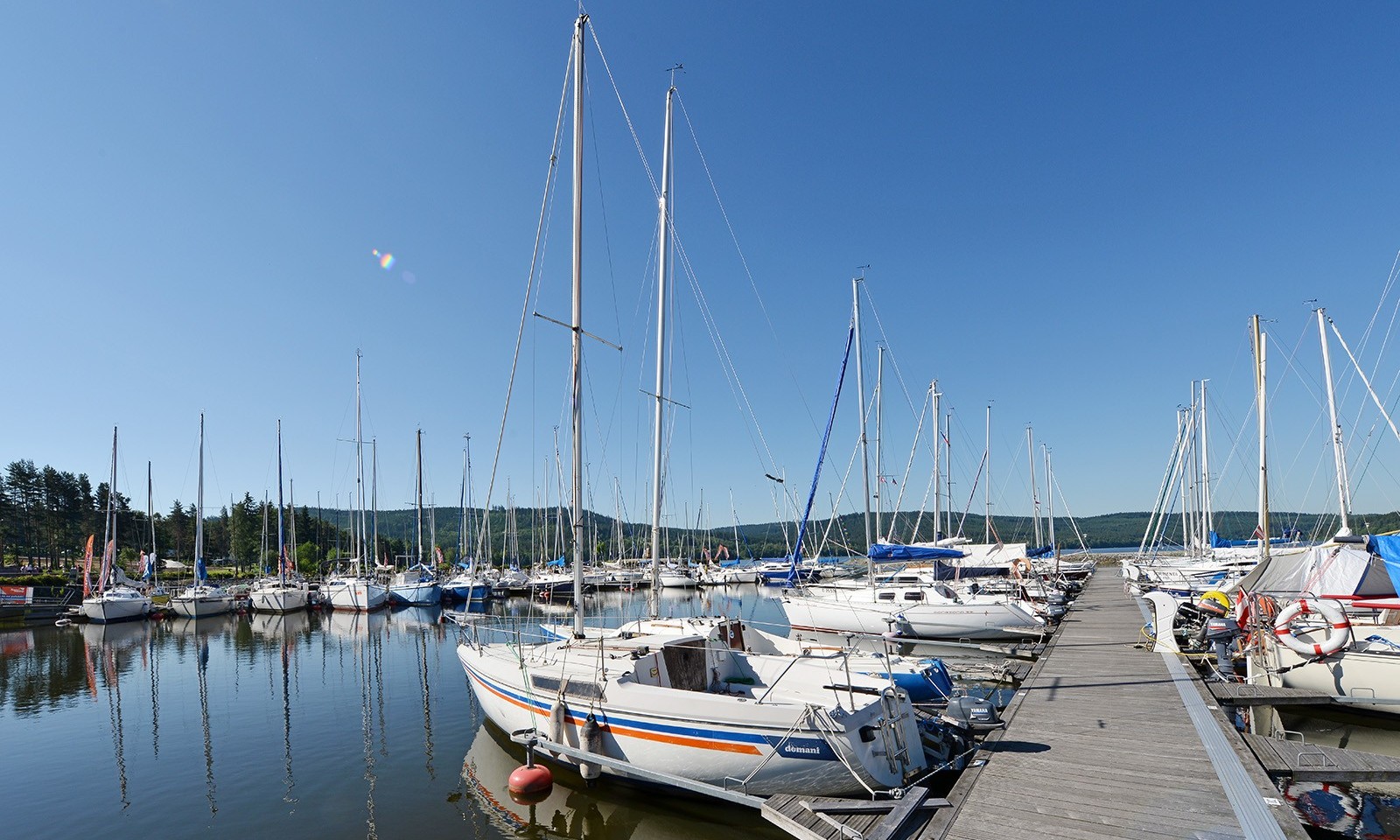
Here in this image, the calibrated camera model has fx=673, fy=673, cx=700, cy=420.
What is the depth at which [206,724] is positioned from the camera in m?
18.9

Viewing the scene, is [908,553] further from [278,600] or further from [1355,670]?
[278,600]

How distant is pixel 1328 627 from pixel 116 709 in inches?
1266

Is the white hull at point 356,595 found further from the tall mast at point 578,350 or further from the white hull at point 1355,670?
the white hull at point 1355,670

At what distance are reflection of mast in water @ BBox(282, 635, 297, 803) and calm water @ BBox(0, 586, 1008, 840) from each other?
65 mm

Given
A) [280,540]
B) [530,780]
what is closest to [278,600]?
[280,540]

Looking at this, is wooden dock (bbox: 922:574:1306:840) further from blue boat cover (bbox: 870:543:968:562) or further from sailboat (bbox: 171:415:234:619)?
sailboat (bbox: 171:415:234:619)

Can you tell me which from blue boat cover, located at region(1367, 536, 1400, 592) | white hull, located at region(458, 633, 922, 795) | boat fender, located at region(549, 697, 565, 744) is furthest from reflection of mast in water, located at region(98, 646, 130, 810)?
blue boat cover, located at region(1367, 536, 1400, 592)

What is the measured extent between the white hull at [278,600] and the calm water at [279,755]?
55.0 feet

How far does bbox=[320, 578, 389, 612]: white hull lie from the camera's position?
47.8m

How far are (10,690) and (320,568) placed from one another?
186 feet

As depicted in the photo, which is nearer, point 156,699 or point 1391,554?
point 1391,554

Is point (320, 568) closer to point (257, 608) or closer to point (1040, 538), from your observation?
point (257, 608)

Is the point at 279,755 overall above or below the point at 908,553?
below

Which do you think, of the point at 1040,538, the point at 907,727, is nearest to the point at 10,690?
the point at 907,727
